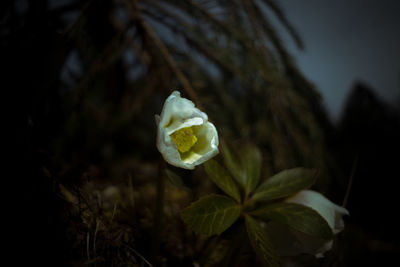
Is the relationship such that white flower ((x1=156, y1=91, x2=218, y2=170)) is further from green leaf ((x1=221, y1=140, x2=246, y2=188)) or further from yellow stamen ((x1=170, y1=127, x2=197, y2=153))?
green leaf ((x1=221, y1=140, x2=246, y2=188))

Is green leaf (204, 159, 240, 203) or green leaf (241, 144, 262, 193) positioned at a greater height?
green leaf (204, 159, 240, 203)

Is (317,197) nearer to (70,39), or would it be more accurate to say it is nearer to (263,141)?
(263,141)

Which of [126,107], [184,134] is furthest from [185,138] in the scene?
[126,107]

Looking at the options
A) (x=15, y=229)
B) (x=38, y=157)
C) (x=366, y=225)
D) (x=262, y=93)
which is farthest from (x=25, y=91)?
(x=366, y=225)

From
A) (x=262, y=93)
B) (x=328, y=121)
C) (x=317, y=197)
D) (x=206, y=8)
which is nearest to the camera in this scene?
(x=317, y=197)

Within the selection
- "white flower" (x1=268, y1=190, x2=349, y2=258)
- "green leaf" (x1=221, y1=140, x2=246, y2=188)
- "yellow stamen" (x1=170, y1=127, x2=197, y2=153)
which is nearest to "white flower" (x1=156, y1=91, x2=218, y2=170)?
"yellow stamen" (x1=170, y1=127, x2=197, y2=153)

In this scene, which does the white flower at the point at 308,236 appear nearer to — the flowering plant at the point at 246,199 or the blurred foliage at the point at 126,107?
the flowering plant at the point at 246,199
